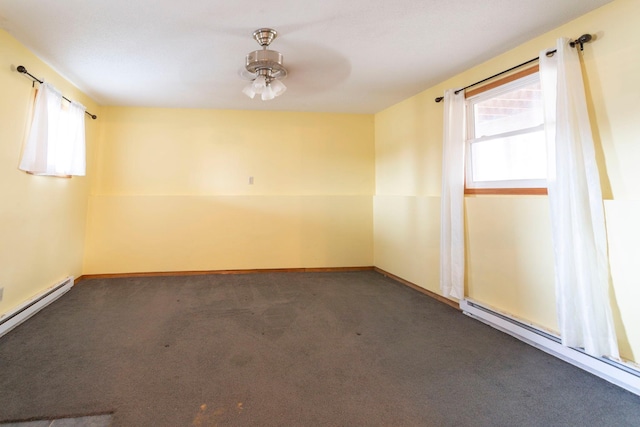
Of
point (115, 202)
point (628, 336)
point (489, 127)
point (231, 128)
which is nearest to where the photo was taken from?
point (628, 336)

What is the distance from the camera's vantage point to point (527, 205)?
84.7 inches

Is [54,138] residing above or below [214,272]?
above

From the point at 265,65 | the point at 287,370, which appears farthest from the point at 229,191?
the point at 287,370

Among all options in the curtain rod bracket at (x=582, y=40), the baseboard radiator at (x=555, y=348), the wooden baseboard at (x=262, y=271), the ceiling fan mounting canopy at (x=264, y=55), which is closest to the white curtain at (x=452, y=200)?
the baseboard radiator at (x=555, y=348)

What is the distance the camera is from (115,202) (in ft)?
12.2

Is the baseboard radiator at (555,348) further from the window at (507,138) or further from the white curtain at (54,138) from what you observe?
the white curtain at (54,138)

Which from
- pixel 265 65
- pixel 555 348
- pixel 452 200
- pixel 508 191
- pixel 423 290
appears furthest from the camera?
pixel 423 290

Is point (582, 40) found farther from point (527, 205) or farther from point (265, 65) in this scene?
point (265, 65)

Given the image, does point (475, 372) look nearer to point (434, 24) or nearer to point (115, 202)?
point (434, 24)

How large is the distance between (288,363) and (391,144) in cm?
312

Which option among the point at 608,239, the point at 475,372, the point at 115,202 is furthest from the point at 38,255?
the point at 608,239

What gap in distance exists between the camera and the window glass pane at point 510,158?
7.07 feet

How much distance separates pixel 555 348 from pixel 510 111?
6.13ft

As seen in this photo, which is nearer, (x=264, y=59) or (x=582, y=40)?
(x=582, y=40)
